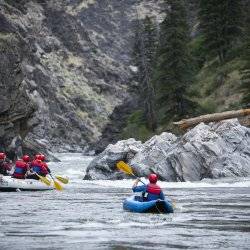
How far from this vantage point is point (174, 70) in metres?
52.5

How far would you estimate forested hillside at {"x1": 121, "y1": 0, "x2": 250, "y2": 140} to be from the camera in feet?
169

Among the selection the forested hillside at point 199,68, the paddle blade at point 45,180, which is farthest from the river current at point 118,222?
the forested hillside at point 199,68

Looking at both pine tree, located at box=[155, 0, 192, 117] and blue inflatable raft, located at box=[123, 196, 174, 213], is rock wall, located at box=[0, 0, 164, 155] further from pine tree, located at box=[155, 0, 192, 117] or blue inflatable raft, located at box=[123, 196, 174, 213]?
blue inflatable raft, located at box=[123, 196, 174, 213]

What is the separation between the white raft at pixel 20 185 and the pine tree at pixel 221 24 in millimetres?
30558

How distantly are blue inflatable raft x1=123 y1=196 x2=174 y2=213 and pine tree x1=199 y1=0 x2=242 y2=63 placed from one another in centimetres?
3874

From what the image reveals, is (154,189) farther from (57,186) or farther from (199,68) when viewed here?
(199,68)

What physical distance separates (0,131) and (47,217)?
3649 centimetres

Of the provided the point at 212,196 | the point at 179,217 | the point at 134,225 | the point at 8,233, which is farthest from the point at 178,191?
the point at 8,233

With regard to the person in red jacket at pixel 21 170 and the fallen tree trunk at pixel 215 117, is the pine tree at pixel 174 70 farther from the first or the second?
the person in red jacket at pixel 21 170

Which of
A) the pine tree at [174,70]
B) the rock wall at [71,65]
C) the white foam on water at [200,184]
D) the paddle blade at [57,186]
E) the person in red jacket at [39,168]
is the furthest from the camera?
the rock wall at [71,65]

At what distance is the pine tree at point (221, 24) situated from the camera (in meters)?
Answer: 57.8

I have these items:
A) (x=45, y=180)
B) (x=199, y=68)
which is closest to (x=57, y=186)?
(x=45, y=180)

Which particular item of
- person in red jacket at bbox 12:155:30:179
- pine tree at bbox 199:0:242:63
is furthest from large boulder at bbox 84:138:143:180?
pine tree at bbox 199:0:242:63

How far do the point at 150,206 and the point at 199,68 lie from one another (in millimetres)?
45569
